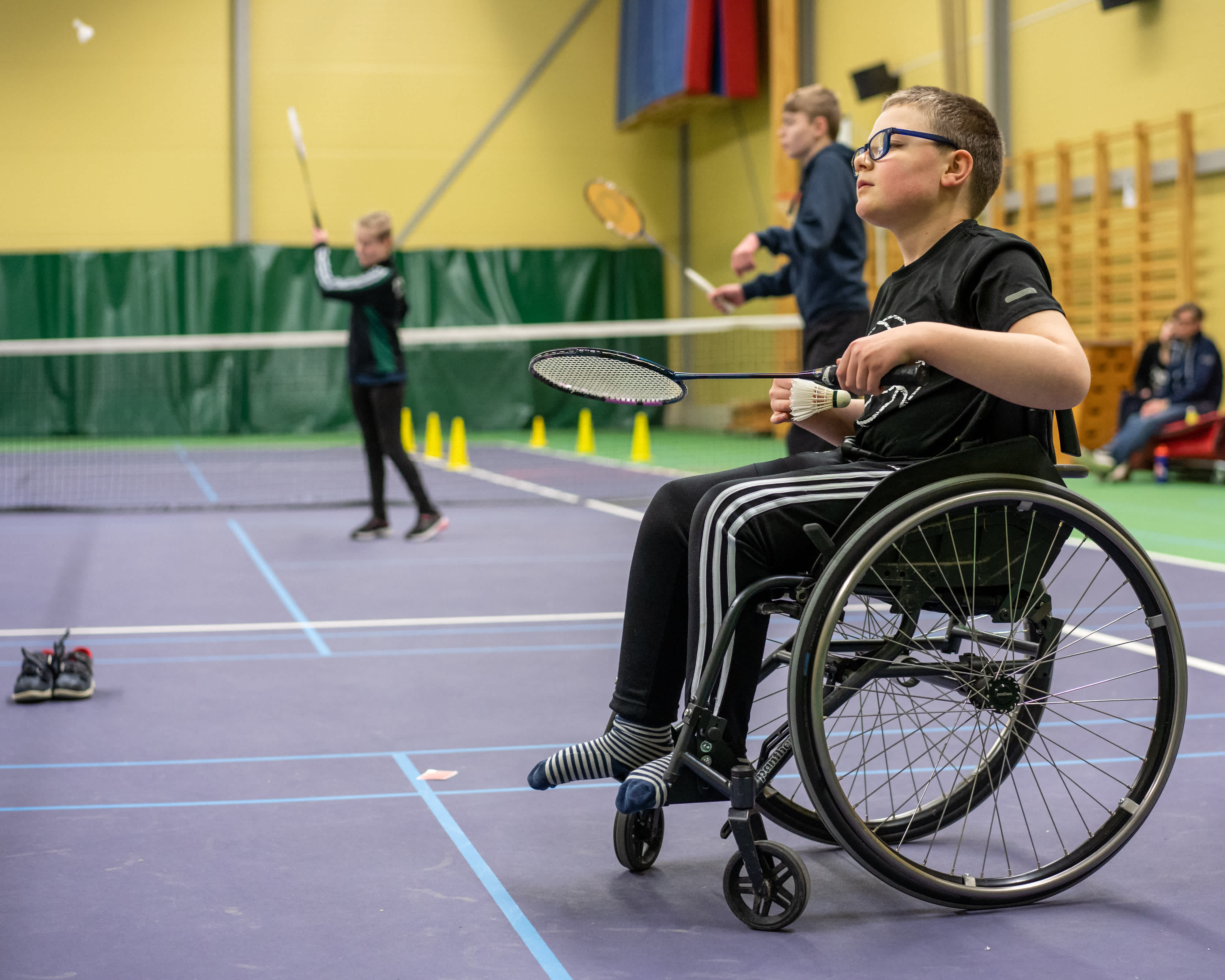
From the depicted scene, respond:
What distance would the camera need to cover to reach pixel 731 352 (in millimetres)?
15984

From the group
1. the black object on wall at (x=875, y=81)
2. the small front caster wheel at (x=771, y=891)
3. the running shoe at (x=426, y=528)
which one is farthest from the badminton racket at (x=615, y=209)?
the black object on wall at (x=875, y=81)

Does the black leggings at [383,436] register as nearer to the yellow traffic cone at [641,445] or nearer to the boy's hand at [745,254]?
the boy's hand at [745,254]

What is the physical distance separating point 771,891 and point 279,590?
12.4ft

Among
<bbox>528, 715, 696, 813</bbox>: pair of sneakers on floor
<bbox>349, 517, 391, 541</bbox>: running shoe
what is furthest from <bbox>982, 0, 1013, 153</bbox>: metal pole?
<bbox>528, 715, 696, 813</bbox>: pair of sneakers on floor

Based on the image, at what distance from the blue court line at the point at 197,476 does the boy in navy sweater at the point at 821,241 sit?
215 inches

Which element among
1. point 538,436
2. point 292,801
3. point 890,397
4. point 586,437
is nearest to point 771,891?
point 890,397

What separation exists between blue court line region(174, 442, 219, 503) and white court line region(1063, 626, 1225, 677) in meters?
6.33

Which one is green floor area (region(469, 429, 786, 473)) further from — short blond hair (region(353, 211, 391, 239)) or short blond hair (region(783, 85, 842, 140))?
short blond hair (region(783, 85, 842, 140))

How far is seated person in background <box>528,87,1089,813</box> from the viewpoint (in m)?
2.03

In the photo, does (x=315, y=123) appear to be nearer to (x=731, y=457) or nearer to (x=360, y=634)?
(x=731, y=457)

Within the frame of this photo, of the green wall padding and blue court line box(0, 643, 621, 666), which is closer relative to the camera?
blue court line box(0, 643, 621, 666)

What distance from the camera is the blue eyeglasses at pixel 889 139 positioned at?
7.43 ft

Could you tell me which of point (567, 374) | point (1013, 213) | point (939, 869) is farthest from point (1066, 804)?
A: point (1013, 213)

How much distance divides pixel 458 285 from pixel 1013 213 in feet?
26.9
